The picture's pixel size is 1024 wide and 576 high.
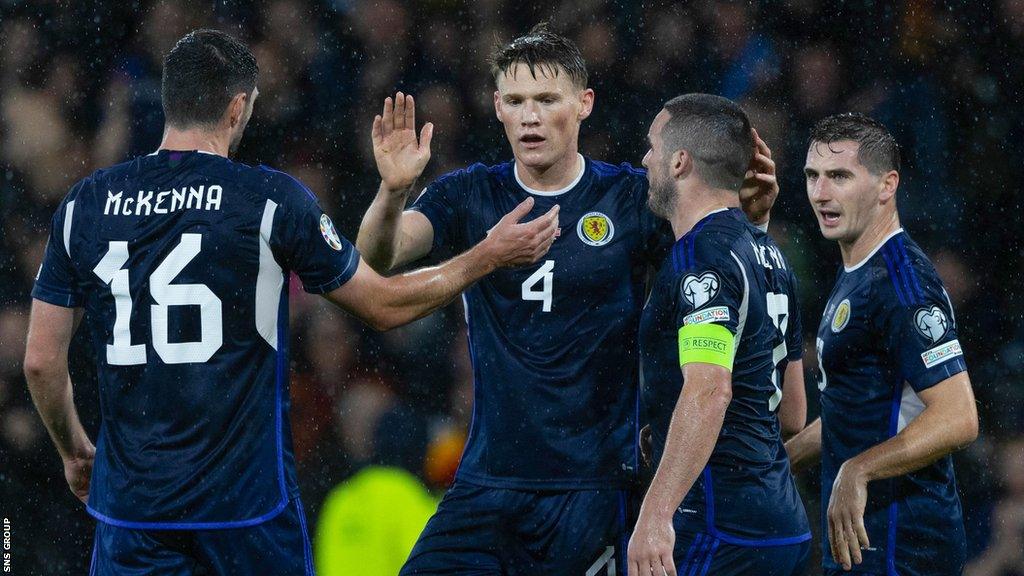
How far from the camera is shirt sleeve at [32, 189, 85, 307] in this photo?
2.92 m

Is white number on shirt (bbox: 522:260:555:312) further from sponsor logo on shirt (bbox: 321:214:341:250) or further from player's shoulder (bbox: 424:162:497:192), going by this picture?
sponsor logo on shirt (bbox: 321:214:341:250)

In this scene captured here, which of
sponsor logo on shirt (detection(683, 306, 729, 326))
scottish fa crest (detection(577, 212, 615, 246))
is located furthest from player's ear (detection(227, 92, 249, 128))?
sponsor logo on shirt (detection(683, 306, 729, 326))

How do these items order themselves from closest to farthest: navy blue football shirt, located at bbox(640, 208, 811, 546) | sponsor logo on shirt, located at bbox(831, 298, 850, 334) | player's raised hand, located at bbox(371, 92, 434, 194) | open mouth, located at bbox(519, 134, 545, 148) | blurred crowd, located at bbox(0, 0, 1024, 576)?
navy blue football shirt, located at bbox(640, 208, 811, 546) → sponsor logo on shirt, located at bbox(831, 298, 850, 334) → player's raised hand, located at bbox(371, 92, 434, 194) → open mouth, located at bbox(519, 134, 545, 148) → blurred crowd, located at bbox(0, 0, 1024, 576)

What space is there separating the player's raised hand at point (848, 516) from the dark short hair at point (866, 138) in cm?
103

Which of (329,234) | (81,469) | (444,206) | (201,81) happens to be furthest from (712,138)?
(81,469)

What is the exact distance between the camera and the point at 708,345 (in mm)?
2820

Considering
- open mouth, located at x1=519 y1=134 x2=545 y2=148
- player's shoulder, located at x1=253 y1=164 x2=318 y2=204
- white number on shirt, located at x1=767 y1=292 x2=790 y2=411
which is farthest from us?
open mouth, located at x1=519 y1=134 x2=545 y2=148

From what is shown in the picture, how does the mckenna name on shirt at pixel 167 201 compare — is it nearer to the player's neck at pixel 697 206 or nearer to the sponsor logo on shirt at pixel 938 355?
the player's neck at pixel 697 206

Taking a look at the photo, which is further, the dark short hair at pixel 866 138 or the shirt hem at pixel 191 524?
the dark short hair at pixel 866 138

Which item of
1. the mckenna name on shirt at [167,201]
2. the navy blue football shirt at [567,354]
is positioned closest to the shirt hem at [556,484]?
the navy blue football shirt at [567,354]

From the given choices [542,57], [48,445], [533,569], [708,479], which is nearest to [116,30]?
[48,445]

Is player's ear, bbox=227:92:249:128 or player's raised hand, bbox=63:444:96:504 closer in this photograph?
player's ear, bbox=227:92:249:128

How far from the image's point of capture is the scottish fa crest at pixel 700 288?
2.88m

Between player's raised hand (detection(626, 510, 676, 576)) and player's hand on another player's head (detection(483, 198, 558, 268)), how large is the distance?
2.78ft
